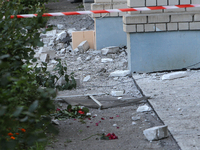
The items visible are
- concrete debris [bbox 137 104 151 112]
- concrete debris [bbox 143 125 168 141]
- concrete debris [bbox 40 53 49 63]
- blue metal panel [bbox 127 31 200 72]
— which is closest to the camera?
concrete debris [bbox 143 125 168 141]

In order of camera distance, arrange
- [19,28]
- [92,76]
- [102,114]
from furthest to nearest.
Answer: [92,76] < [102,114] < [19,28]

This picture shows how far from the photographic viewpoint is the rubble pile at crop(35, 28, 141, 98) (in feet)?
16.7

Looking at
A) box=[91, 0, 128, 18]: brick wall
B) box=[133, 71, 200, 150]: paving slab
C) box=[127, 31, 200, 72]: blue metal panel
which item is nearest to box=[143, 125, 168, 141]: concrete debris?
box=[133, 71, 200, 150]: paving slab

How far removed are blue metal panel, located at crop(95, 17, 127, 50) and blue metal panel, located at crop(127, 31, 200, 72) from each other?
7.80 ft

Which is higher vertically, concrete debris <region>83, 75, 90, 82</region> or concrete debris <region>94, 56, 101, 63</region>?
concrete debris <region>94, 56, 101, 63</region>

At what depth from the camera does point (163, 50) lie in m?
5.58

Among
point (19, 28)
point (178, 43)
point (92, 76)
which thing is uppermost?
point (19, 28)

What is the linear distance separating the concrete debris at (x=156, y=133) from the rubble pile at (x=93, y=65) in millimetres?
1629

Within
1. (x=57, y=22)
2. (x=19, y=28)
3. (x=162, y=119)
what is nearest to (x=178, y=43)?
(x=162, y=119)

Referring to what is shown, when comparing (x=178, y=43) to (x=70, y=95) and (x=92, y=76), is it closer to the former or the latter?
(x=92, y=76)

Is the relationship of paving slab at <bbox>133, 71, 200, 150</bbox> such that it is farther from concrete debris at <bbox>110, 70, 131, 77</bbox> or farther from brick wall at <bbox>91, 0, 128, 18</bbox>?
brick wall at <bbox>91, 0, 128, 18</bbox>

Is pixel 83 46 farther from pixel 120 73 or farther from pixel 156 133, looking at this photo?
pixel 156 133

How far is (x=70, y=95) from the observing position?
4.74 metres

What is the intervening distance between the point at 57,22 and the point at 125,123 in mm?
8835
